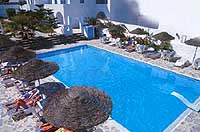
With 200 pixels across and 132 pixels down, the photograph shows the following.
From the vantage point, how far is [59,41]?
26.9 m

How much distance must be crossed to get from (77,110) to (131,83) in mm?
9835

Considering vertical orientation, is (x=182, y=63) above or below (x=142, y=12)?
below

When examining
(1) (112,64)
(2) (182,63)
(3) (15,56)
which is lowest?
(1) (112,64)

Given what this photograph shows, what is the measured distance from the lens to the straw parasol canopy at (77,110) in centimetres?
713

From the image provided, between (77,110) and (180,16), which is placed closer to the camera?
(77,110)

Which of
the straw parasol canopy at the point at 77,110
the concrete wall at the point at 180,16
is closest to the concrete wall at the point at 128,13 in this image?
the concrete wall at the point at 180,16

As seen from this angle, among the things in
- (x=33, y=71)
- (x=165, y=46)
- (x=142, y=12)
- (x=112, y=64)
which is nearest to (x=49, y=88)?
(x=33, y=71)

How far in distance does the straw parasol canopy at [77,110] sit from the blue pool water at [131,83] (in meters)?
4.14

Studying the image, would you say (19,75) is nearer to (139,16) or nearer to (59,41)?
(59,41)

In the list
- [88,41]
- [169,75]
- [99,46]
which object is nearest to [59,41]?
[88,41]

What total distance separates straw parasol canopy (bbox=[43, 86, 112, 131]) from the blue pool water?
414cm

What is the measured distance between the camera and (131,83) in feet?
54.3

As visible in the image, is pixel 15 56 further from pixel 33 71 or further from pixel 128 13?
pixel 128 13

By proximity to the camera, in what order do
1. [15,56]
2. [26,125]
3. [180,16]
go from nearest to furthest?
[26,125]
[15,56]
[180,16]
